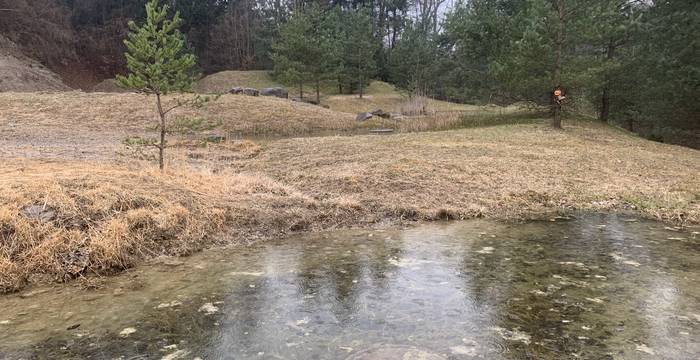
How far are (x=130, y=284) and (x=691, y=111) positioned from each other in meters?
24.2

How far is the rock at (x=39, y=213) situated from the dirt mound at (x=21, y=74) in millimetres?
33374

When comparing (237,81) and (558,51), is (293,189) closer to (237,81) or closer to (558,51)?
(558,51)

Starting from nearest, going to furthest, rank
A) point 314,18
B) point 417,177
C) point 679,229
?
point 679,229
point 417,177
point 314,18

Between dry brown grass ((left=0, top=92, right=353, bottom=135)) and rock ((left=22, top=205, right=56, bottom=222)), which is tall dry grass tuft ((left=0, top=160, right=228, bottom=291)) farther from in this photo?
dry brown grass ((left=0, top=92, right=353, bottom=135))

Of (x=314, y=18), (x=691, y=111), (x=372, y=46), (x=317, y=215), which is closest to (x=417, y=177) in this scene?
(x=317, y=215)

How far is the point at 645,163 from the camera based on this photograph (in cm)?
1434

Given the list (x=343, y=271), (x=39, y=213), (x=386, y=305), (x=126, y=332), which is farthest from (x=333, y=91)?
(x=126, y=332)

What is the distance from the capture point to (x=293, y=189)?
420 inches

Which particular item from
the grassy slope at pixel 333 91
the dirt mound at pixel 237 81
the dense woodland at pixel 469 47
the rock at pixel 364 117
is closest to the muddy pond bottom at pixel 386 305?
the dense woodland at pixel 469 47

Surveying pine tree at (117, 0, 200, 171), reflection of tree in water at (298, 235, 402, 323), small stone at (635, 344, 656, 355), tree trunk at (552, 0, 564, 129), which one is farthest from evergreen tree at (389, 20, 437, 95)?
small stone at (635, 344, 656, 355)

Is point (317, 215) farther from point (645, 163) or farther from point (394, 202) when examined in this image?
point (645, 163)

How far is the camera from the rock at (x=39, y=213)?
6.82 m

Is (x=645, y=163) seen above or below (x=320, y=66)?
below

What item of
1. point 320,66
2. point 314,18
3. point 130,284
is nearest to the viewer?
point 130,284
